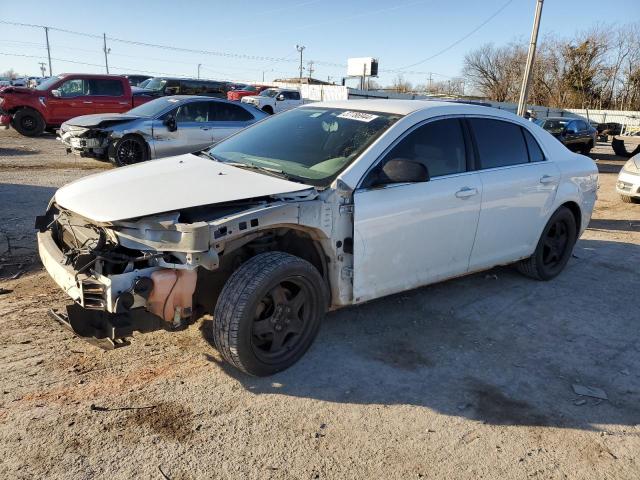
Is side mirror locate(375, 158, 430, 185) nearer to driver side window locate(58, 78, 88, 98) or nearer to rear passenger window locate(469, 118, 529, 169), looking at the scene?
rear passenger window locate(469, 118, 529, 169)

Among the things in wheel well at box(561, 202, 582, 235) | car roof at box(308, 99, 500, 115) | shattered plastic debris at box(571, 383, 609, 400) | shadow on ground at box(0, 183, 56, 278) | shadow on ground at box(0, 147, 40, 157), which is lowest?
shattered plastic debris at box(571, 383, 609, 400)

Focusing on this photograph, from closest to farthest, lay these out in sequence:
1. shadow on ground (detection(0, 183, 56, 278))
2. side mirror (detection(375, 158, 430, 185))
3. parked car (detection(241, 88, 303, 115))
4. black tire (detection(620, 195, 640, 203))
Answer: side mirror (detection(375, 158, 430, 185))
shadow on ground (detection(0, 183, 56, 278))
black tire (detection(620, 195, 640, 203))
parked car (detection(241, 88, 303, 115))

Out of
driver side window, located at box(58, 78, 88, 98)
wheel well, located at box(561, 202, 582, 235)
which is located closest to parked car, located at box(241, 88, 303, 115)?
driver side window, located at box(58, 78, 88, 98)

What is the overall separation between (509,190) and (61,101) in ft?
52.2

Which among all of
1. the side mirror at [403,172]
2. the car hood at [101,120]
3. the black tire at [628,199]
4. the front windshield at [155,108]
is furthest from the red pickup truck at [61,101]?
the side mirror at [403,172]

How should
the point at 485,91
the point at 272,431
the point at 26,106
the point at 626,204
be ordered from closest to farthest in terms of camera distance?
the point at 272,431
the point at 626,204
the point at 26,106
the point at 485,91

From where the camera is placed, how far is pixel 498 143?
15.6ft

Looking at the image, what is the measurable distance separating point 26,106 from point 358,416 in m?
17.2

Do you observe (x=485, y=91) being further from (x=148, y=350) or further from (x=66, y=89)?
(x=148, y=350)

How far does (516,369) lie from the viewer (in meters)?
3.73

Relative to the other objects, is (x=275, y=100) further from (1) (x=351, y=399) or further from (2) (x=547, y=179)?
(1) (x=351, y=399)

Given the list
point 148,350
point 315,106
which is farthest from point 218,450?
point 315,106

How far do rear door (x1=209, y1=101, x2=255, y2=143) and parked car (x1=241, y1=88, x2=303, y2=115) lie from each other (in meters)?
9.70

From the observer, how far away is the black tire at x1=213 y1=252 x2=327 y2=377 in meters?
3.14
